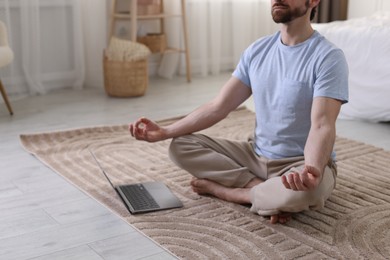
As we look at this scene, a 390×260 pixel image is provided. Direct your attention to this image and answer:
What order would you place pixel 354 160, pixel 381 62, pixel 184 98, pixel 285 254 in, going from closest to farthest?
pixel 285 254 → pixel 354 160 → pixel 381 62 → pixel 184 98

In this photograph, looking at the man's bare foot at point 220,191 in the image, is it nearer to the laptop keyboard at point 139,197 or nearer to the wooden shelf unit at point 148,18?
the laptop keyboard at point 139,197

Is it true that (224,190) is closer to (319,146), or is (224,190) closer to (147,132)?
(147,132)

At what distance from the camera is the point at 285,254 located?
150cm

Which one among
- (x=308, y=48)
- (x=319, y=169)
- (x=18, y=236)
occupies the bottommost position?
(x=18, y=236)

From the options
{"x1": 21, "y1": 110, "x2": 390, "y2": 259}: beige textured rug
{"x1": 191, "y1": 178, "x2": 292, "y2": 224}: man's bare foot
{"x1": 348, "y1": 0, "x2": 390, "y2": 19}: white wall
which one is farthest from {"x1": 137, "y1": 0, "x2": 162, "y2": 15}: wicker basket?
{"x1": 191, "y1": 178, "x2": 292, "y2": 224}: man's bare foot

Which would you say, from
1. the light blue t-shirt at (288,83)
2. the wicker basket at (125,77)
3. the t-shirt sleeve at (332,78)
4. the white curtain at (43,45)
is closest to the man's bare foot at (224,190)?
the light blue t-shirt at (288,83)

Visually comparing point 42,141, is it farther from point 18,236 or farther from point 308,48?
point 308,48

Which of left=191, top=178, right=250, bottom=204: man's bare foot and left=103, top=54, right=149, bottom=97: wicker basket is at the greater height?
left=103, top=54, right=149, bottom=97: wicker basket

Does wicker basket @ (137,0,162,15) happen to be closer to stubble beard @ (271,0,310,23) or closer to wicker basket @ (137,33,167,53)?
wicker basket @ (137,33,167,53)

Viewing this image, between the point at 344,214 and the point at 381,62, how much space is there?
133 centimetres

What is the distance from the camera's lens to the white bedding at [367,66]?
9.35 ft

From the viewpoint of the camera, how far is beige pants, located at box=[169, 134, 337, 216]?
1.69 m

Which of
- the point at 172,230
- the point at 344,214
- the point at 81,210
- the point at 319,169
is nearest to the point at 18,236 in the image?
the point at 81,210

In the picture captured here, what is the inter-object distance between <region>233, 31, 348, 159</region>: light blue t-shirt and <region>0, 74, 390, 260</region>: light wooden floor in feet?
1.75
